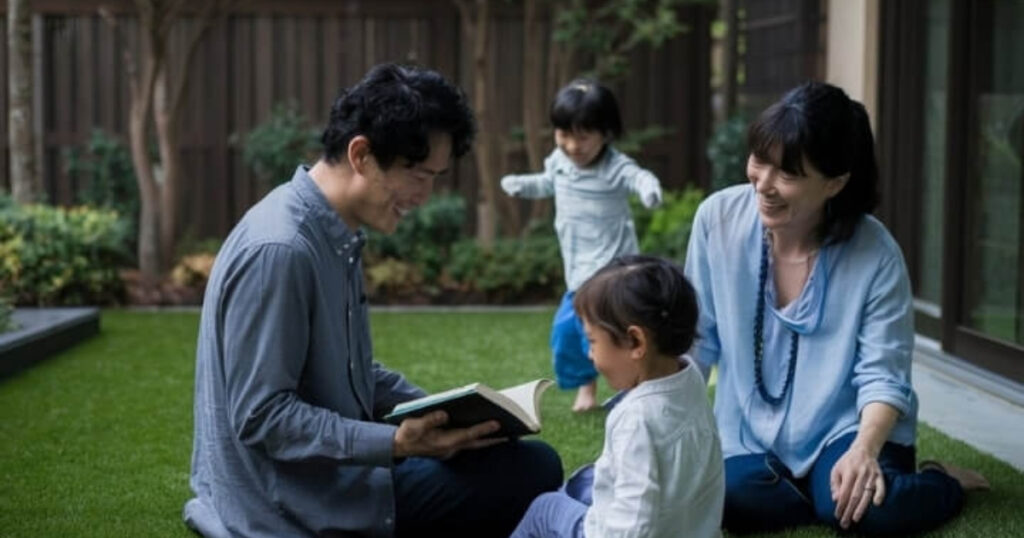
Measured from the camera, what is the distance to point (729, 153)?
10.1 m

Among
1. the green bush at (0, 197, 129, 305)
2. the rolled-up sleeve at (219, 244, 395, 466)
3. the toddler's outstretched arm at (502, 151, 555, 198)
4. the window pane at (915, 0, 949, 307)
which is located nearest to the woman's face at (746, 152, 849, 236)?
the rolled-up sleeve at (219, 244, 395, 466)

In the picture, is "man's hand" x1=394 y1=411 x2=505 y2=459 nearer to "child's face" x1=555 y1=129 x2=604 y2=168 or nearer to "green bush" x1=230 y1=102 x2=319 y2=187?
"child's face" x1=555 y1=129 x2=604 y2=168

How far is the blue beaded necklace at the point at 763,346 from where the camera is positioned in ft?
13.5

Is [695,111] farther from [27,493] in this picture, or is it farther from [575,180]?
[27,493]

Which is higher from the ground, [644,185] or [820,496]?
[644,185]

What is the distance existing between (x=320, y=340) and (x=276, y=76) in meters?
8.22

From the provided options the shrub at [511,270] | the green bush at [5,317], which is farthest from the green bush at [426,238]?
the green bush at [5,317]

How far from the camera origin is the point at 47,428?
562 centimetres

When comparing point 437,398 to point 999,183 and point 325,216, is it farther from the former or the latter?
point 999,183

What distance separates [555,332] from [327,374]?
259 cm

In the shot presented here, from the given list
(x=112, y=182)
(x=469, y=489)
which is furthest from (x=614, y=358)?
(x=112, y=182)

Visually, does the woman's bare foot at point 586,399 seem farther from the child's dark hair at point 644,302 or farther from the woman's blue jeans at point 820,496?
the child's dark hair at point 644,302

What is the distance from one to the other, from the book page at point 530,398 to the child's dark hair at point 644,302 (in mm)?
442

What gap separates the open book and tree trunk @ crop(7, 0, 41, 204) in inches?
254
